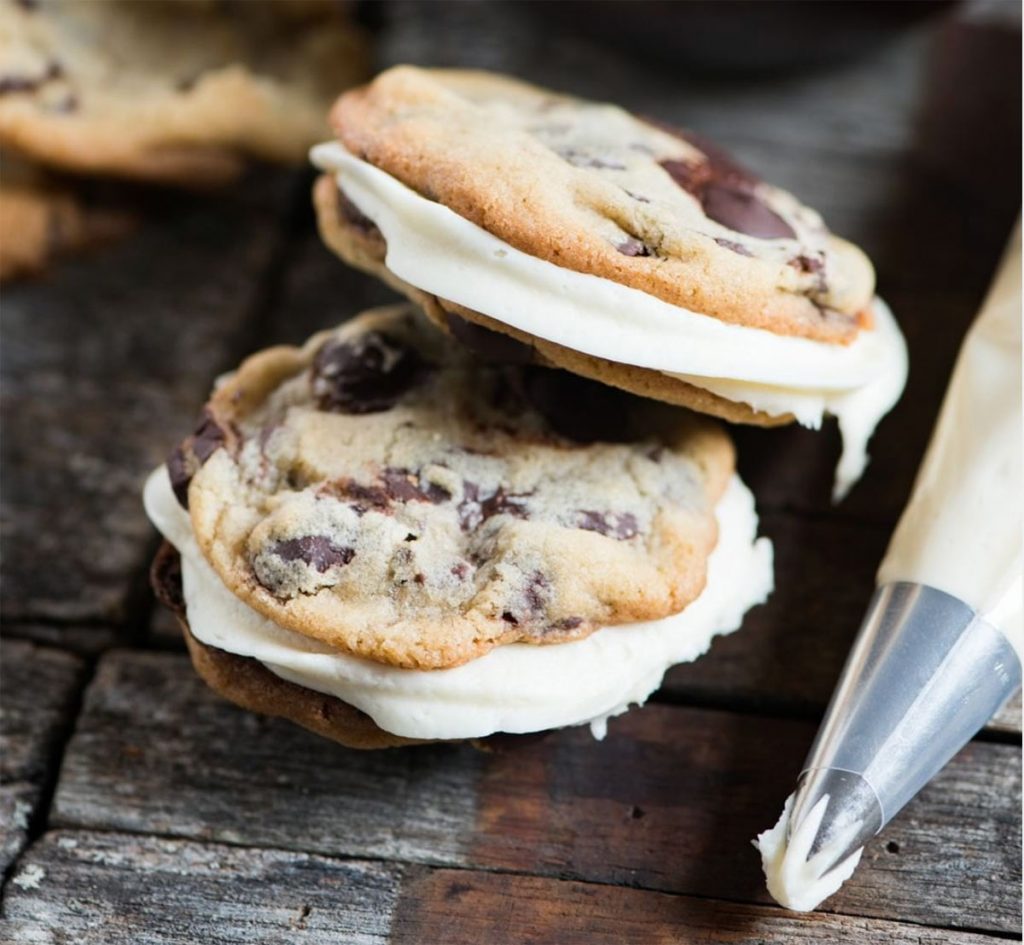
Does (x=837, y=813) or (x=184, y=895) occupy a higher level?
(x=837, y=813)

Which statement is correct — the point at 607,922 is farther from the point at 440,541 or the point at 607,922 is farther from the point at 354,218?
the point at 354,218

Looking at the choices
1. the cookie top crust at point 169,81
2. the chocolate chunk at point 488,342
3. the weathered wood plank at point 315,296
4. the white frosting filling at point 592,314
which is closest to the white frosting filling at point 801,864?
the white frosting filling at point 592,314

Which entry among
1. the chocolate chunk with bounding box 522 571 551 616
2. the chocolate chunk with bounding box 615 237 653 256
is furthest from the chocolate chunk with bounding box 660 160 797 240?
the chocolate chunk with bounding box 522 571 551 616

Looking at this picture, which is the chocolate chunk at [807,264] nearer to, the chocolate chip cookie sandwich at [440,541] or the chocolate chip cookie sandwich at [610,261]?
the chocolate chip cookie sandwich at [610,261]

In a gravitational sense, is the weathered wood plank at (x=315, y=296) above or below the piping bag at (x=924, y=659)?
below

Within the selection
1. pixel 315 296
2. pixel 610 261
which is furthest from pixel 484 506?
pixel 315 296

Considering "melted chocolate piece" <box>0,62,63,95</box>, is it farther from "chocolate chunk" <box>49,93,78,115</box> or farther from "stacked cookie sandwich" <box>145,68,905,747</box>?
"stacked cookie sandwich" <box>145,68,905,747</box>
